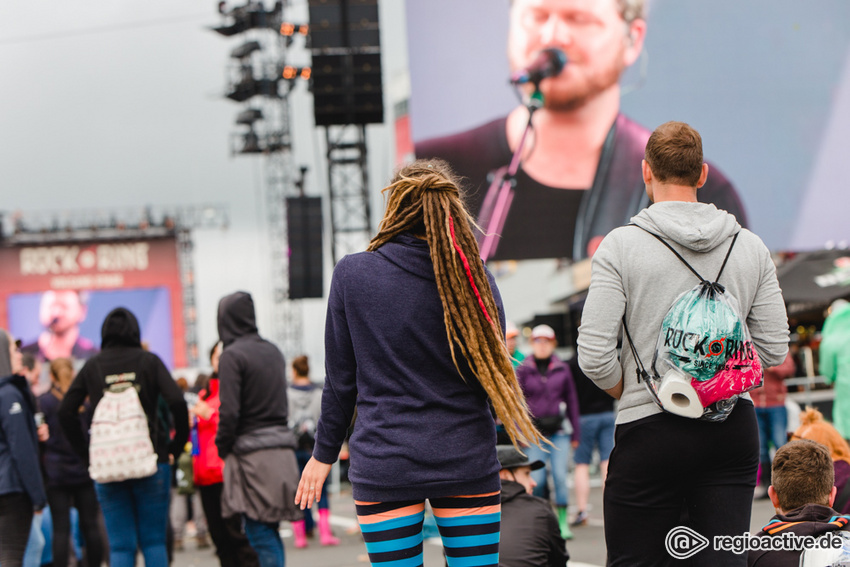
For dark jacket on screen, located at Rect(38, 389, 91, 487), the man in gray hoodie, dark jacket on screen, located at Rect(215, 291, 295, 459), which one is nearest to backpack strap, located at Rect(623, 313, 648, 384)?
the man in gray hoodie

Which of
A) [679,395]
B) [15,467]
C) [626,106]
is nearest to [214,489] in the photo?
[15,467]

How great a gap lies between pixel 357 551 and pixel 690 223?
20.8 feet

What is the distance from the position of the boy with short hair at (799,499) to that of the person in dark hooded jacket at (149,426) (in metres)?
3.46

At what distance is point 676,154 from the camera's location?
3.08 meters

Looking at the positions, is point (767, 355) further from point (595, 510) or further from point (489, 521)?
point (595, 510)

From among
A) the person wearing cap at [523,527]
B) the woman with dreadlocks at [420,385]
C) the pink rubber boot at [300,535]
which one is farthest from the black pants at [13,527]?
the pink rubber boot at [300,535]

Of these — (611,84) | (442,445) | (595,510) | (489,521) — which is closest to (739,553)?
(489,521)

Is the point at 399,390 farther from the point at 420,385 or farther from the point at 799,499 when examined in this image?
the point at 799,499

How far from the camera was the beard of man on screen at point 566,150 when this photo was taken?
13.1 metres

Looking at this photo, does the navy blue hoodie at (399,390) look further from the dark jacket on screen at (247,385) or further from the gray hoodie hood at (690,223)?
the dark jacket on screen at (247,385)

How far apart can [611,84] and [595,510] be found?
5.94m

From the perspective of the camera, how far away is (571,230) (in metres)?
13.2

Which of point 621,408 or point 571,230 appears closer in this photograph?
point 621,408

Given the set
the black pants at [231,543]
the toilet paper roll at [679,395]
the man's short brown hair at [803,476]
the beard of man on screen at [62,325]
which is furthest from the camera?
the beard of man on screen at [62,325]
